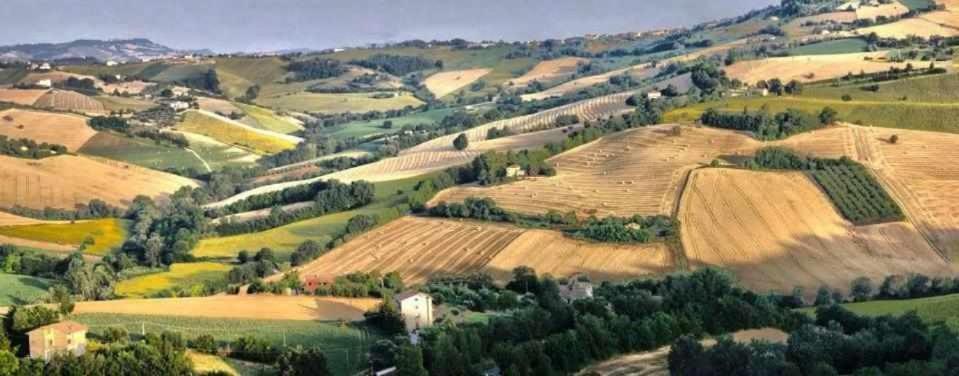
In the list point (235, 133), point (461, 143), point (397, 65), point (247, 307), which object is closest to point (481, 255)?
point (247, 307)

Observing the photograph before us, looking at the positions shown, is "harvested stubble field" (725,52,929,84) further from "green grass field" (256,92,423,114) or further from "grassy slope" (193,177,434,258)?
"green grass field" (256,92,423,114)

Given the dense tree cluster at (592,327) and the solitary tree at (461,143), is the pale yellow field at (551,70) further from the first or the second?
the dense tree cluster at (592,327)

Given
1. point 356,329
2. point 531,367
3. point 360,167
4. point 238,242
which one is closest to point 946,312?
point 531,367

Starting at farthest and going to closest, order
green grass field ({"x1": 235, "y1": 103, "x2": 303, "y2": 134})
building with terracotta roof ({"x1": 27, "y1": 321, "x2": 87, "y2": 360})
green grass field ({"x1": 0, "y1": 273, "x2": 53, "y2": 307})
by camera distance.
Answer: green grass field ({"x1": 235, "y1": 103, "x2": 303, "y2": 134})
green grass field ({"x1": 0, "y1": 273, "x2": 53, "y2": 307})
building with terracotta roof ({"x1": 27, "y1": 321, "x2": 87, "y2": 360})

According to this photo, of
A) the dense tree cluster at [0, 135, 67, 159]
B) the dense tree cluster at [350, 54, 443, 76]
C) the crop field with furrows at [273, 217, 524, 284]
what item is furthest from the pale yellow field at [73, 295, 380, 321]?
the dense tree cluster at [350, 54, 443, 76]

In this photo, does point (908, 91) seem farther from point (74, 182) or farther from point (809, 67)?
point (74, 182)

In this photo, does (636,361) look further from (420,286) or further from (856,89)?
(856,89)

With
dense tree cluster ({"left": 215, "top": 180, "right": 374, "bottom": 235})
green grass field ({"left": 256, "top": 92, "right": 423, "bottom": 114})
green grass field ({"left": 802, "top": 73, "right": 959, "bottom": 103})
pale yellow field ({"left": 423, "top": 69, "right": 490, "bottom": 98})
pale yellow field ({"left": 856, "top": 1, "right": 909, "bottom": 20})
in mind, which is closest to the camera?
dense tree cluster ({"left": 215, "top": 180, "right": 374, "bottom": 235})
